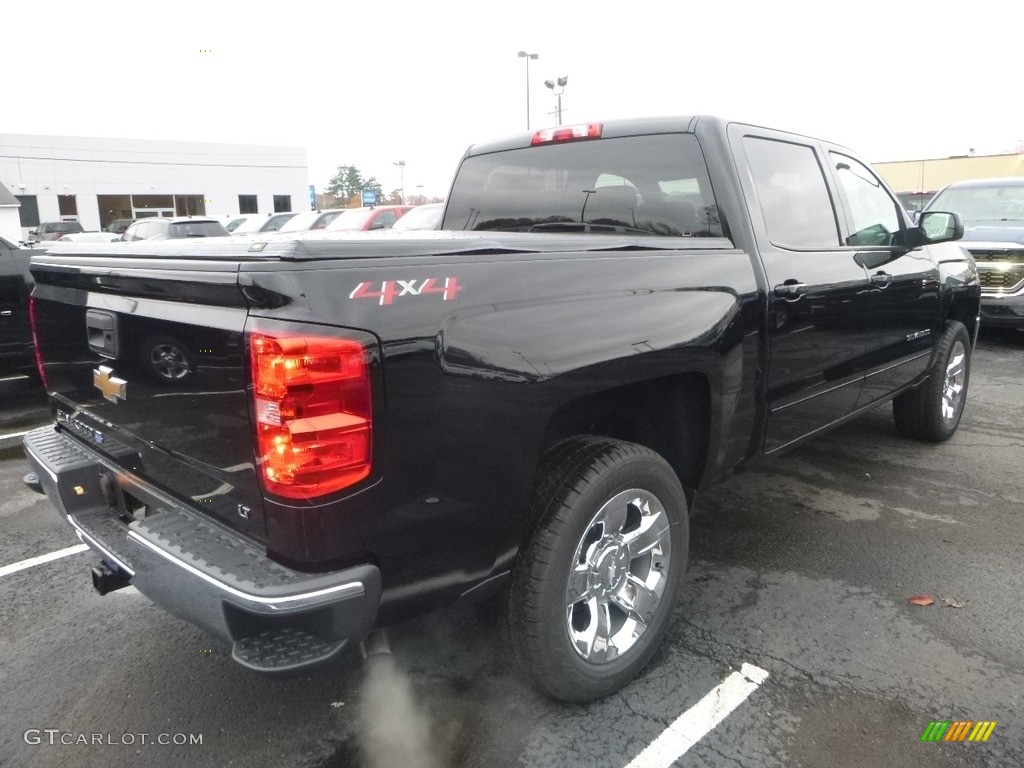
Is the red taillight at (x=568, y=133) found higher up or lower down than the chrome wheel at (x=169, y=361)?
higher up

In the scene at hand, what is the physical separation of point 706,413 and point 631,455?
1.85 ft

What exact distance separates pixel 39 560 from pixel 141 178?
2196 inches

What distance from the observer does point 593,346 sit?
2379 mm

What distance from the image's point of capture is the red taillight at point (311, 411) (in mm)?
1819

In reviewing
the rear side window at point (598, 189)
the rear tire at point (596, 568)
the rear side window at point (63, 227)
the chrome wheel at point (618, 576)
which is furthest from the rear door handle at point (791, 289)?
the rear side window at point (63, 227)

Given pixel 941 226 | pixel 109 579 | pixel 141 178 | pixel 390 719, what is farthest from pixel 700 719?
pixel 141 178

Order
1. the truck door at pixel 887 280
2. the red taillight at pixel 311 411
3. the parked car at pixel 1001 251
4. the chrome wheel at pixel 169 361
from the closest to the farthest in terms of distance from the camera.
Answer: the red taillight at pixel 311 411, the chrome wheel at pixel 169 361, the truck door at pixel 887 280, the parked car at pixel 1001 251

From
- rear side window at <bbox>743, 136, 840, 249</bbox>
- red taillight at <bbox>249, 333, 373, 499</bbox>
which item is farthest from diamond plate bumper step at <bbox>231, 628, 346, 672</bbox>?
rear side window at <bbox>743, 136, 840, 249</bbox>

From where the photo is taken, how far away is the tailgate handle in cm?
241

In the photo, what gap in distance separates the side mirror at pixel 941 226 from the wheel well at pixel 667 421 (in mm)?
2488

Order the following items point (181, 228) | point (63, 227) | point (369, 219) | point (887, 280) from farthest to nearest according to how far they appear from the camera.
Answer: point (63, 227) < point (181, 228) < point (369, 219) < point (887, 280)

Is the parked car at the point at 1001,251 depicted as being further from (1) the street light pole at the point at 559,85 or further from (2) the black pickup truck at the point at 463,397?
(1) the street light pole at the point at 559,85

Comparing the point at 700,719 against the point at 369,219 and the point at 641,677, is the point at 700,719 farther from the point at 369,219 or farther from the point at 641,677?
the point at 369,219

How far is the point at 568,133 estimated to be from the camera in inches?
147
